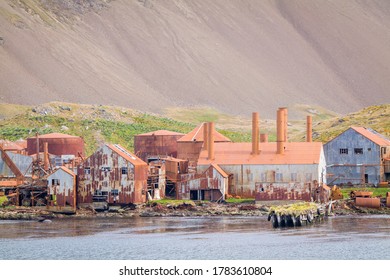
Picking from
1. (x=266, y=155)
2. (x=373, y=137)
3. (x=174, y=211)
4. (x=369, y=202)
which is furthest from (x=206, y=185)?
(x=373, y=137)

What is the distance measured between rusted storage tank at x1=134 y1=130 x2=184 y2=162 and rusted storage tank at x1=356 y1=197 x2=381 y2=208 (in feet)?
83.9

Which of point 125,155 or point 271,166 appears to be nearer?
point 125,155

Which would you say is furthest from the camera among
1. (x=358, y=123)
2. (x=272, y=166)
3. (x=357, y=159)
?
(x=358, y=123)

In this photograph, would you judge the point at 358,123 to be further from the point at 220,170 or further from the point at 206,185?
the point at 206,185

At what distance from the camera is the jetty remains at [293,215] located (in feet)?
257

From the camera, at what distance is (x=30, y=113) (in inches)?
6240

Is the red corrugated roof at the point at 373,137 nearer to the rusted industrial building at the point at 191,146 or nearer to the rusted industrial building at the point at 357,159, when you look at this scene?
the rusted industrial building at the point at 357,159

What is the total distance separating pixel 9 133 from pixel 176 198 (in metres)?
55.3

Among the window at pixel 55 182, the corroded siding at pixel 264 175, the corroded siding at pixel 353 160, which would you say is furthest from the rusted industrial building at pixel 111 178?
the corroded siding at pixel 353 160

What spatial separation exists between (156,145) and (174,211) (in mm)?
21982

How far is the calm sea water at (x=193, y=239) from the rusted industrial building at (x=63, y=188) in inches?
168

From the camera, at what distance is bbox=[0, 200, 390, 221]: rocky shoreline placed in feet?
284

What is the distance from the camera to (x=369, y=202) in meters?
86.7

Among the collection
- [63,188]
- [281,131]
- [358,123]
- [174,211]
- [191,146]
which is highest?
[358,123]
